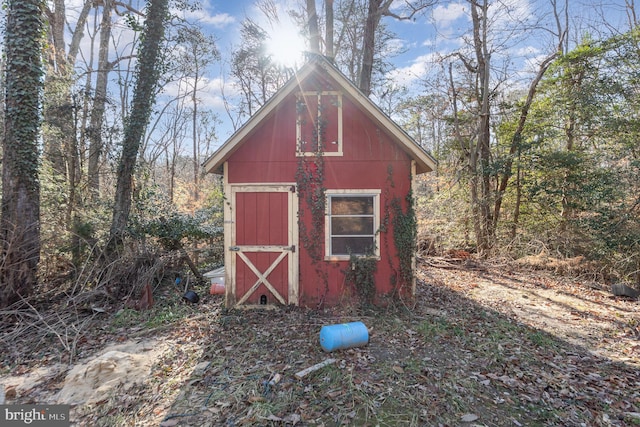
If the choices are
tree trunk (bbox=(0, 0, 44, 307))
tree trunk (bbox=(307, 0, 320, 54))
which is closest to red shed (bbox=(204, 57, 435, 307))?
tree trunk (bbox=(0, 0, 44, 307))

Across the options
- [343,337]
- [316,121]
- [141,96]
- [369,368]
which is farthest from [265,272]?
[141,96]

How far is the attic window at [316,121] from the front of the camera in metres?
6.61

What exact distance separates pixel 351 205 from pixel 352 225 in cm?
44

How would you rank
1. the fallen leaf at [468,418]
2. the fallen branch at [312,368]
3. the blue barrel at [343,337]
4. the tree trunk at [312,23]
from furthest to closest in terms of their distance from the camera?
the tree trunk at [312,23] → the blue barrel at [343,337] → the fallen branch at [312,368] → the fallen leaf at [468,418]

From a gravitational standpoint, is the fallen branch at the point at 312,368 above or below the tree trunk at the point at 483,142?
below

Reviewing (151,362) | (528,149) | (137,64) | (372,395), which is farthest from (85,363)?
(528,149)

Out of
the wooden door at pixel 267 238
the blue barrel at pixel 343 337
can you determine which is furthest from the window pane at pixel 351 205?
the blue barrel at pixel 343 337

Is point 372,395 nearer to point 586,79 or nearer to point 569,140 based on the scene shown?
point 569,140

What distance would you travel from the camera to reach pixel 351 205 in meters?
6.71

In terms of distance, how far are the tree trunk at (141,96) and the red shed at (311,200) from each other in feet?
11.4

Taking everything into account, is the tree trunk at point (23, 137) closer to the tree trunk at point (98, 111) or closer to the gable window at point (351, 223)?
the tree trunk at point (98, 111)

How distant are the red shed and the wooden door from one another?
22 mm

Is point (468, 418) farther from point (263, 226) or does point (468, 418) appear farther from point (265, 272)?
point (263, 226)

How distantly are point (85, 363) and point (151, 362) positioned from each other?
0.98m
